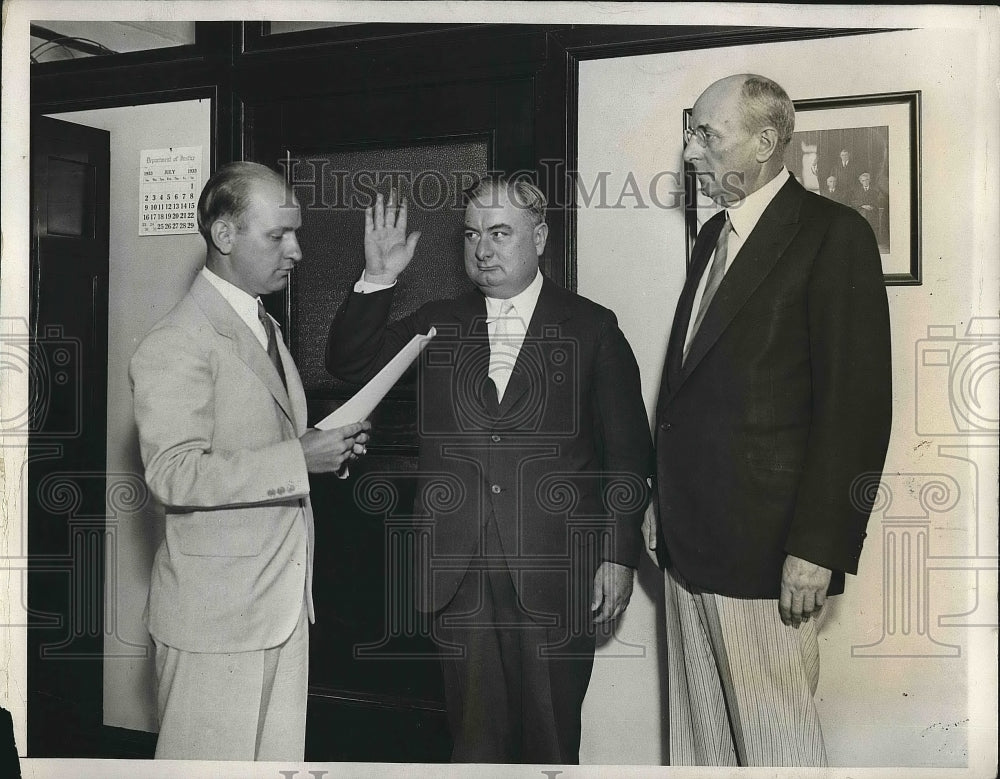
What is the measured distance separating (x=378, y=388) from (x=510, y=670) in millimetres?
723

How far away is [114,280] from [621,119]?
130 centimetres

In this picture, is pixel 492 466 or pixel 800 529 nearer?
pixel 800 529

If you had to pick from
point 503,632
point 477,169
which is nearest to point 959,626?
point 503,632

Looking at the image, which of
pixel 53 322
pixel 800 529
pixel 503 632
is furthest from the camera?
pixel 53 322

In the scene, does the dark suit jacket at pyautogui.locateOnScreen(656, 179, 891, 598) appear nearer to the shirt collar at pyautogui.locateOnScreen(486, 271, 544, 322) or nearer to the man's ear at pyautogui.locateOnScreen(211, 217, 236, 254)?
the shirt collar at pyautogui.locateOnScreen(486, 271, 544, 322)

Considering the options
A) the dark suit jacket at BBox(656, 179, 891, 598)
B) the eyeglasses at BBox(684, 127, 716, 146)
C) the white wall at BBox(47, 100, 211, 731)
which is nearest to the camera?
the dark suit jacket at BBox(656, 179, 891, 598)

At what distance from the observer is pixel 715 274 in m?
1.92

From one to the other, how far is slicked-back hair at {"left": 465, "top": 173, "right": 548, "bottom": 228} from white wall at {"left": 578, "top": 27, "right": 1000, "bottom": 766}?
0.11 meters

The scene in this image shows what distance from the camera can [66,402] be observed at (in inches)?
81.9

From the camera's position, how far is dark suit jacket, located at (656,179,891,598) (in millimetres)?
1811

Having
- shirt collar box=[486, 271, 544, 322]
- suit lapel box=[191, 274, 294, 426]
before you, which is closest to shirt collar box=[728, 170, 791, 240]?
shirt collar box=[486, 271, 544, 322]

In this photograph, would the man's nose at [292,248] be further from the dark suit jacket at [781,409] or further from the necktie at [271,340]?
the dark suit jacket at [781,409]

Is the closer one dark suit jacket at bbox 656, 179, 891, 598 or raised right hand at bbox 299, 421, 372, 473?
dark suit jacket at bbox 656, 179, 891, 598

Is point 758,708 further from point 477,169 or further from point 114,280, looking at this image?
point 114,280
